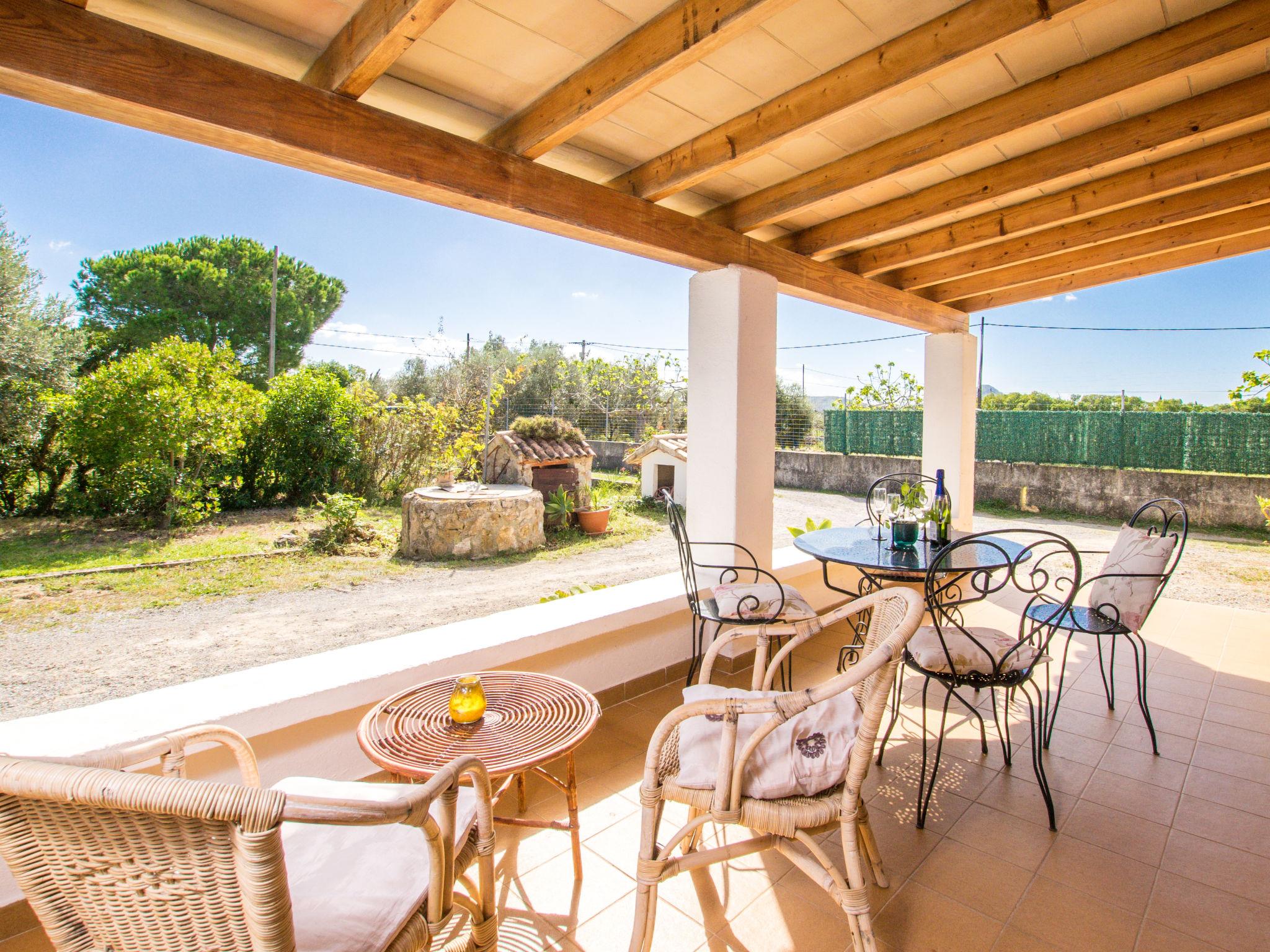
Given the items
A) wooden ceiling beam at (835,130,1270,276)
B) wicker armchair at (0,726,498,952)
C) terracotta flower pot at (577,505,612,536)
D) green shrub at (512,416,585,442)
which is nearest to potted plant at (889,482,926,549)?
wooden ceiling beam at (835,130,1270,276)

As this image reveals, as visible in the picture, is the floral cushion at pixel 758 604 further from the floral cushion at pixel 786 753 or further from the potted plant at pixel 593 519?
the potted plant at pixel 593 519

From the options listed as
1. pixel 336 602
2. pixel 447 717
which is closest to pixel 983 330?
pixel 336 602

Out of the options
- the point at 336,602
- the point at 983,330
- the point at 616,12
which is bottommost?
the point at 336,602

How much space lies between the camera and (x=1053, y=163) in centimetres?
234

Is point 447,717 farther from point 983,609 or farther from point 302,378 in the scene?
point 302,378

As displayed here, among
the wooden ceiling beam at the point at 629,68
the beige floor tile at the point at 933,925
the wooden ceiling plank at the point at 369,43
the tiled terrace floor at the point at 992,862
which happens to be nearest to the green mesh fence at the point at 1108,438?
the tiled terrace floor at the point at 992,862

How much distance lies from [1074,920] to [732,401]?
6.58ft

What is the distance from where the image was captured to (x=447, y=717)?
4.92 feet

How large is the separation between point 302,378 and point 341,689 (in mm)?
8147

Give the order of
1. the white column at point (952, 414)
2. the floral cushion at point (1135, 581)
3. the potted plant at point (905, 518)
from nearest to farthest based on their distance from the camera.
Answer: the floral cushion at point (1135, 581) < the potted plant at point (905, 518) < the white column at point (952, 414)

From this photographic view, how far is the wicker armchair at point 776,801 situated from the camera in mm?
1140

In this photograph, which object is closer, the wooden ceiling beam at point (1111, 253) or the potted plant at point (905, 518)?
the potted plant at point (905, 518)

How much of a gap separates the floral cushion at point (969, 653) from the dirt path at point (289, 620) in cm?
409

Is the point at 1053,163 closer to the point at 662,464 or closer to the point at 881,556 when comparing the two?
the point at 881,556
